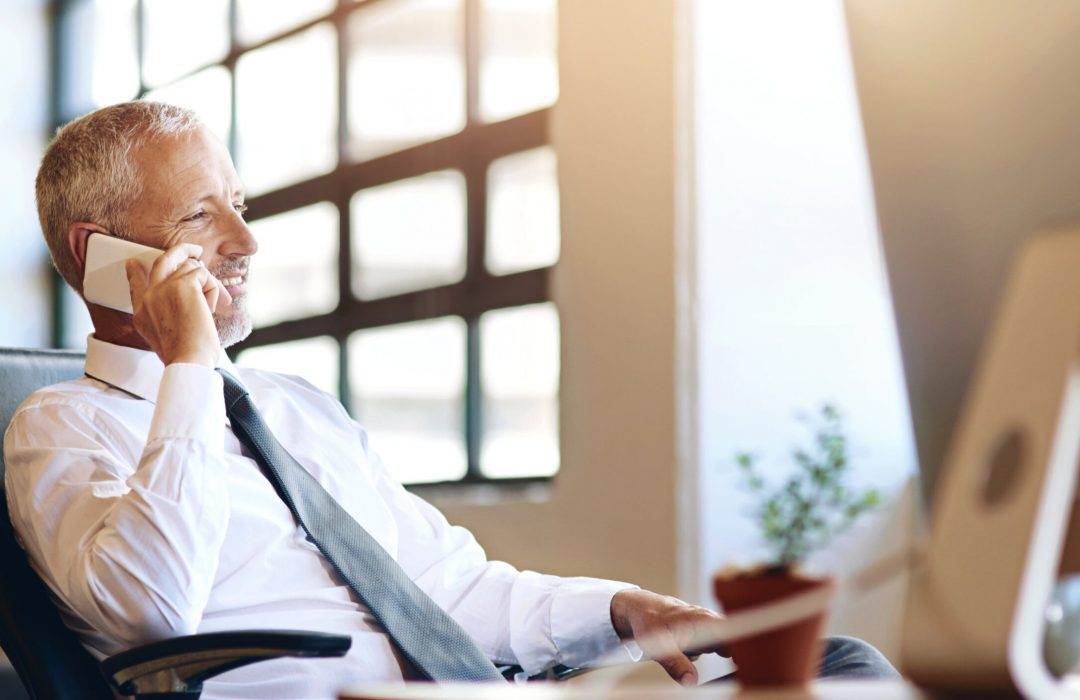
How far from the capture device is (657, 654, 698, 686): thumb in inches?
54.6

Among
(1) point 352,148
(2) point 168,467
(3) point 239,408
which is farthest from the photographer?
(1) point 352,148

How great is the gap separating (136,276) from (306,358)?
10.2ft

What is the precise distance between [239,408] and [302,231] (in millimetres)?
3326

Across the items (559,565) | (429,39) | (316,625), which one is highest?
(429,39)

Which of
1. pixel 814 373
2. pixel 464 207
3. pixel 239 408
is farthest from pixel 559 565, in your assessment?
pixel 239 408

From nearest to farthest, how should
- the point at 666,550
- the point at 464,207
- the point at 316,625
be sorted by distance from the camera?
1. the point at 316,625
2. the point at 666,550
3. the point at 464,207

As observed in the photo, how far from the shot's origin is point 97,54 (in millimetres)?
6719

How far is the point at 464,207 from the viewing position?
4145mm

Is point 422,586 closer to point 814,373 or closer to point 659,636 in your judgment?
point 659,636

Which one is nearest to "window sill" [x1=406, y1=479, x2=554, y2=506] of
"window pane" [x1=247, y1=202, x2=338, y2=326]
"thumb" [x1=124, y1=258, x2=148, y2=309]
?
"window pane" [x1=247, y1=202, x2=338, y2=326]

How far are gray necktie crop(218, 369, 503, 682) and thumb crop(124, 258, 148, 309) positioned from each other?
0.61ft

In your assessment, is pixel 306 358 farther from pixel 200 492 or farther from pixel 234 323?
pixel 200 492

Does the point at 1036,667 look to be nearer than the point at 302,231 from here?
Yes

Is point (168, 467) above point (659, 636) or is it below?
above
